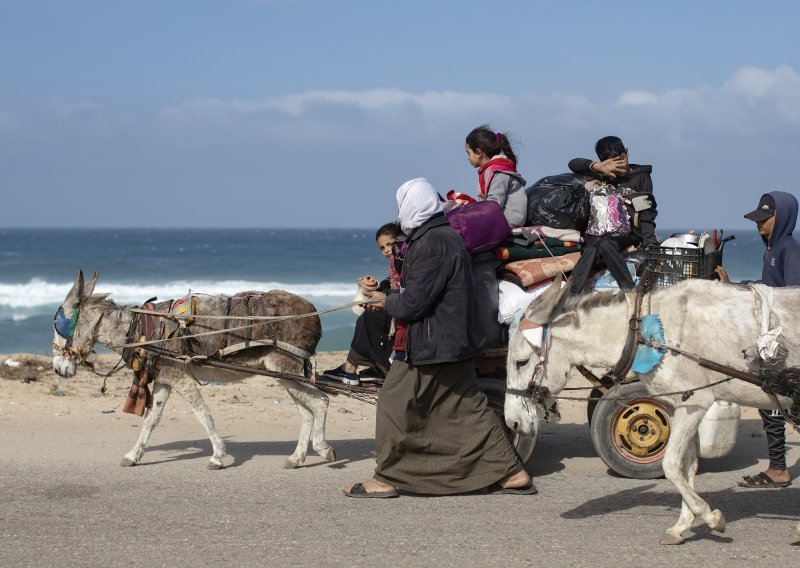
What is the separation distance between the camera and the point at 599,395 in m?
7.79

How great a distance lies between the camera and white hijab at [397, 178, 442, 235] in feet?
21.5

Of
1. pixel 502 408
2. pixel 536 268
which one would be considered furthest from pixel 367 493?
pixel 536 268

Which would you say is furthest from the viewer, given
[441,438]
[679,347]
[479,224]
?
[441,438]

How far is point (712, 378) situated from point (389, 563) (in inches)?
86.3

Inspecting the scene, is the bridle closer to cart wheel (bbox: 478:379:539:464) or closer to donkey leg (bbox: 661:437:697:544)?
cart wheel (bbox: 478:379:539:464)

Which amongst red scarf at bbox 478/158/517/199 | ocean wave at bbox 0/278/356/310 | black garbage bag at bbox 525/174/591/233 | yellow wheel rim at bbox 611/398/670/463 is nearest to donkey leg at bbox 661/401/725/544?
yellow wheel rim at bbox 611/398/670/463

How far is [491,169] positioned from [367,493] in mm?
2557

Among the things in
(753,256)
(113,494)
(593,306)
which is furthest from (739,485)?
(753,256)

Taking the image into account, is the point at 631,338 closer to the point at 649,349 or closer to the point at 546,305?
the point at 649,349

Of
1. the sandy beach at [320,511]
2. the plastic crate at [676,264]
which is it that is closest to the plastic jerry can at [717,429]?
the sandy beach at [320,511]

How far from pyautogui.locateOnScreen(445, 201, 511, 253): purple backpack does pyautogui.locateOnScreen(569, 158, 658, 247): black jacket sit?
1.23 metres

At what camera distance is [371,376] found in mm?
7852

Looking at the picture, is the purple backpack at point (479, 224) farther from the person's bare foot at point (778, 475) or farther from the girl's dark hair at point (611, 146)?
the person's bare foot at point (778, 475)

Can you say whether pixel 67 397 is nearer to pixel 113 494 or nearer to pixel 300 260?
pixel 113 494
